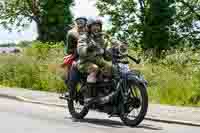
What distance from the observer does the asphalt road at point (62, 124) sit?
12.4m

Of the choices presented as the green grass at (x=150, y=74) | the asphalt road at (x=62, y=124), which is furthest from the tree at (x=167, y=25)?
the asphalt road at (x=62, y=124)

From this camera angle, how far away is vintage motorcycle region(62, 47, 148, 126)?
12578 mm

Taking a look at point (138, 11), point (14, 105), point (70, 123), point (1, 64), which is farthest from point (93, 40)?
point (138, 11)

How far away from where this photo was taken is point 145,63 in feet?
81.1

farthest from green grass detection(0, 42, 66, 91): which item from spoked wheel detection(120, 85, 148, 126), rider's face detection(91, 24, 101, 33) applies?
spoked wheel detection(120, 85, 148, 126)

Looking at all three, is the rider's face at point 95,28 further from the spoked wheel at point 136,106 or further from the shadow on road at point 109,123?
the shadow on road at point 109,123

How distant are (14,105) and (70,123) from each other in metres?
4.13

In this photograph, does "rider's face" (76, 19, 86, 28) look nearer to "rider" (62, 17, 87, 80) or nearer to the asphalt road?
"rider" (62, 17, 87, 80)

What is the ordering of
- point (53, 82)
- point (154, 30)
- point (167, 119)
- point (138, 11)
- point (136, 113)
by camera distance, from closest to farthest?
point (136, 113) → point (167, 119) → point (53, 82) → point (154, 30) → point (138, 11)

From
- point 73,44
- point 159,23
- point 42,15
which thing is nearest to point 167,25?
point 159,23

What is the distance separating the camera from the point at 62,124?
13.3 meters

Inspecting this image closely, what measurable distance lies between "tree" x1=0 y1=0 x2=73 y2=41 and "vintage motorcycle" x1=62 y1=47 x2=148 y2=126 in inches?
2206

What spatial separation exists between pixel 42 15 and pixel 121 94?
2334 inches

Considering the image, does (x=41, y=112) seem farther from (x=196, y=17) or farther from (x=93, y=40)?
(x=196, y=17)
